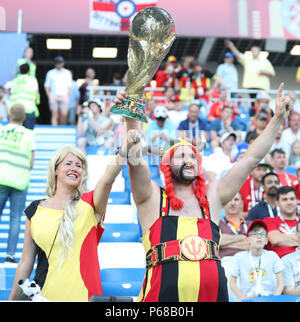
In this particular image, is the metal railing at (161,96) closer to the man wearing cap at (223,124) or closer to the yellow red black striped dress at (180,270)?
the man wearing cap at (223,124)

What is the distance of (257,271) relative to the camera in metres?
5.09

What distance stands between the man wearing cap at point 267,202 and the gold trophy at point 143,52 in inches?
135

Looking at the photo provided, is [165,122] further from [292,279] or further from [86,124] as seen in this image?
[292,279]

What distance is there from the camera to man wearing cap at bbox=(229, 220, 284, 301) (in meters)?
5.03

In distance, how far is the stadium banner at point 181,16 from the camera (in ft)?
38.9

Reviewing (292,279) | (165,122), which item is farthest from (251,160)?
Answer: (165,122)

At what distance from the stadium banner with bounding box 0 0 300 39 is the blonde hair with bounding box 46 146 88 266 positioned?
843 cm

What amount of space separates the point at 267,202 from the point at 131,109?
3.79 m

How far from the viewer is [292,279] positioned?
5246 mm

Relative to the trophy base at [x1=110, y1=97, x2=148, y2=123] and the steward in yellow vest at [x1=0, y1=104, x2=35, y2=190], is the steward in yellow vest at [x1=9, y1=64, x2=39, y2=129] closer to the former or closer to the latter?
the steward in yellow vest at [x1=0, y1=104, x2=35, y2=190]

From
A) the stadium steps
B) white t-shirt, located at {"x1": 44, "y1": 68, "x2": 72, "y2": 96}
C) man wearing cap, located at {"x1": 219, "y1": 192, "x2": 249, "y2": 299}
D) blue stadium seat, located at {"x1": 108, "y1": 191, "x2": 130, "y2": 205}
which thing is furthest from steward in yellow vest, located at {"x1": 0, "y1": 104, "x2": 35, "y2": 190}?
white t-shirt, located at {"x1": 44, "y1": 68, "x2": 72, "y2": 96}

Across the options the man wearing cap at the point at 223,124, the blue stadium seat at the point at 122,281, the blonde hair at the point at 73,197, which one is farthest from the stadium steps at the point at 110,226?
the man wearing cap at the point at 223,124

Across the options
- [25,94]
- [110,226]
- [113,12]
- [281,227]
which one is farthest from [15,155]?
[113,12]

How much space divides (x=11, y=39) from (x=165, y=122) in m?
4.16
